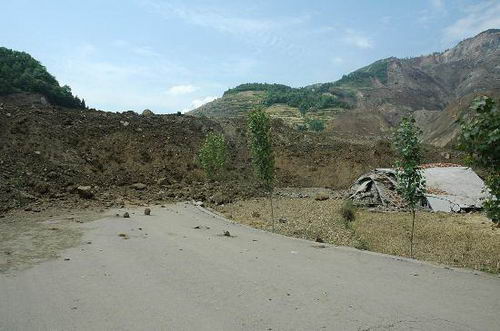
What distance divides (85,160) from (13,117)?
22.7 ft

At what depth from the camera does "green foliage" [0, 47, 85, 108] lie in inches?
1914

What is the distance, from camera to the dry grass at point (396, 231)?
12.4m

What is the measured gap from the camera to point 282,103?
131250 mm

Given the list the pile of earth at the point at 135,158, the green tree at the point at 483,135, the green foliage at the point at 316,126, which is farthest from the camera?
the green foliage at the point at 316,126

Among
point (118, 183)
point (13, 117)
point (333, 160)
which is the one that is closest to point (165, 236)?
point (118, 183)

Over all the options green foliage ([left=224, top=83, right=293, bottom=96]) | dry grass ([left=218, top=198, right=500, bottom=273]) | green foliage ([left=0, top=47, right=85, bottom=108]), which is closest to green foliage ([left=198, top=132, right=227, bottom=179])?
dry grass ([left=218, top=198, right=500, bottom=273])

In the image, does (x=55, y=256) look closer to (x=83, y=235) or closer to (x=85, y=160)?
(x=83, y=235)

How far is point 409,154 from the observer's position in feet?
41.4

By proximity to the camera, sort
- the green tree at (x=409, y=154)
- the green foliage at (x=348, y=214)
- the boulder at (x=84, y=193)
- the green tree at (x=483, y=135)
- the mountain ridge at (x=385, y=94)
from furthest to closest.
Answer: the mountain ridge at (x=385, y=94) → the boulder at (x=84, y=193) → the green foliage at (x=348, y=214) → the green tree at (x=409, y=154) → the green tree at (x=483, y=135)

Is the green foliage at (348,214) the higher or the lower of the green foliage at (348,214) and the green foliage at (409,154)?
the lower

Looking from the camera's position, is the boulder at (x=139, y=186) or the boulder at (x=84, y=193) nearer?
the boulder at (x=84, y=193)

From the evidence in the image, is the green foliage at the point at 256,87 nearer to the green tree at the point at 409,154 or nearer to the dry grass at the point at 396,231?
the dry grass at the point at 396,231

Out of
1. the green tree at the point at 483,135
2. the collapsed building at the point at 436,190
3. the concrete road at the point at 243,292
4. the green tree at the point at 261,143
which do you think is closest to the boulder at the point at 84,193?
the green tree at the point at 261,143

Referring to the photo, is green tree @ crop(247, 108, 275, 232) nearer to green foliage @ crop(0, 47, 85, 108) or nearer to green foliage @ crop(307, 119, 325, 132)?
green foliage @ crop(0, 47, 85, 108)
